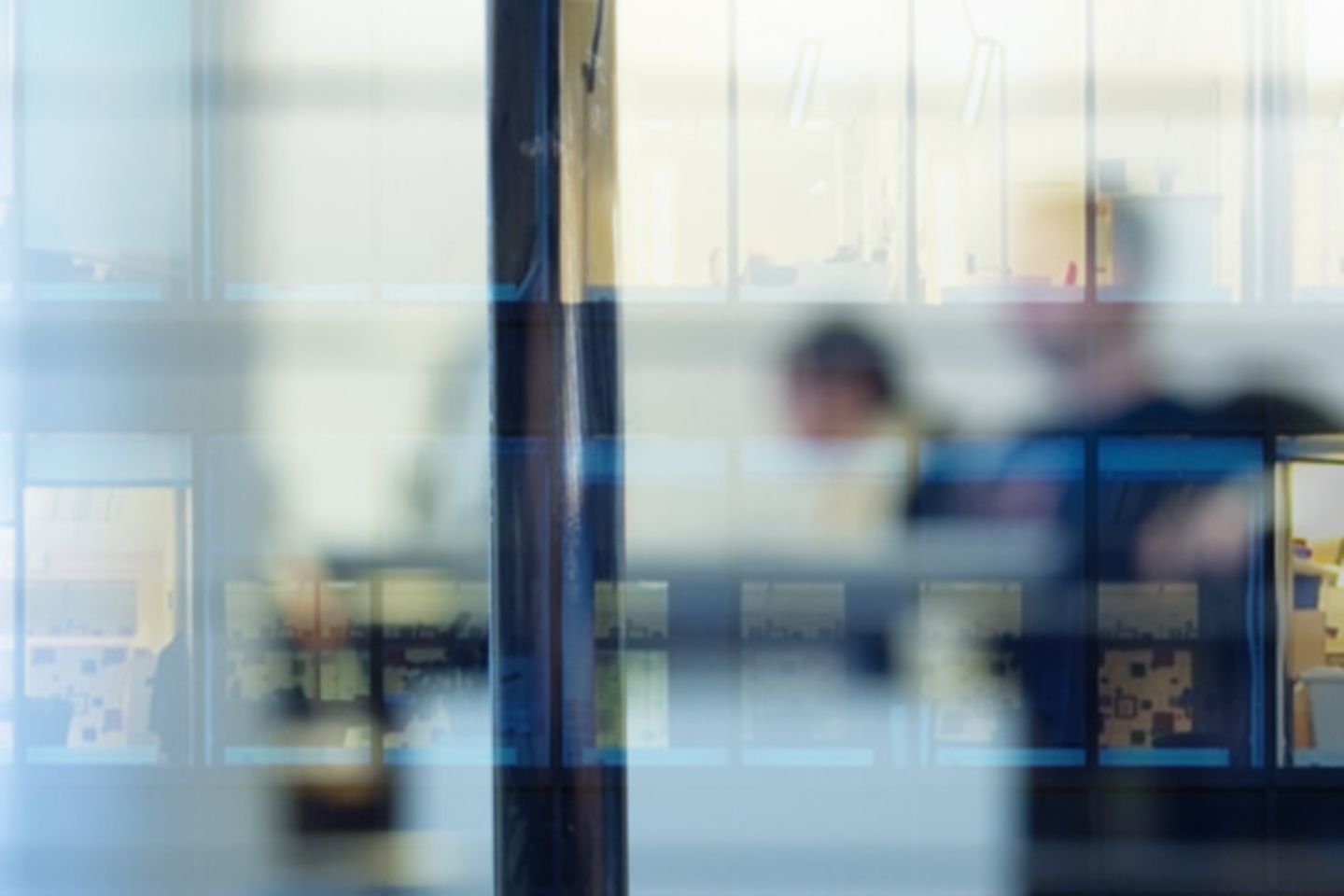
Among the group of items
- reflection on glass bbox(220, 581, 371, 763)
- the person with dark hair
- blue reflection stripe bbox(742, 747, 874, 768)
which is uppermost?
the person with dark hair

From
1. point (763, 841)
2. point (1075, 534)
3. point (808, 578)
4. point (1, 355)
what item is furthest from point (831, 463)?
A: point (1, 355)

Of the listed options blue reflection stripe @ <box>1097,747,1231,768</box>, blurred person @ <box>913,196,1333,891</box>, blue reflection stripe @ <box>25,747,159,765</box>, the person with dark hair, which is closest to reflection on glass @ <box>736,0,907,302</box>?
the person with dark hair

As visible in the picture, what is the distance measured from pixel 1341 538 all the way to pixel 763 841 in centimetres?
198

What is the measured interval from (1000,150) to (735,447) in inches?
48.0

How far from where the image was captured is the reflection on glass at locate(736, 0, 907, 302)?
3.74 m

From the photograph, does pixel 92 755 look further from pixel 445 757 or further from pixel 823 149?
pixel 823 149

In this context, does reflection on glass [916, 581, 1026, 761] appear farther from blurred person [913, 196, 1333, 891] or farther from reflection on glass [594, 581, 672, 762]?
reflection on glass [594, 581, 672, 762]

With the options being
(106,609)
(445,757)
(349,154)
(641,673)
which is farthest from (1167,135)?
(106,609)

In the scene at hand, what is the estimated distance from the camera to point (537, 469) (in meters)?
2.59

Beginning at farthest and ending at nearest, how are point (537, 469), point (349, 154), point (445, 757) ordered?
1. point (349, 154)
2. point (445, 757)
3. point (537, 469)

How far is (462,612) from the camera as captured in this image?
367 cm

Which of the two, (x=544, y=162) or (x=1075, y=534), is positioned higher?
(x=544, y=162)

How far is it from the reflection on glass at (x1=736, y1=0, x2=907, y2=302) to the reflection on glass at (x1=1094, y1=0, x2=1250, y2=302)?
649 mm

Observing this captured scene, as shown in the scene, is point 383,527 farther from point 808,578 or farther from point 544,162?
point 544,162
